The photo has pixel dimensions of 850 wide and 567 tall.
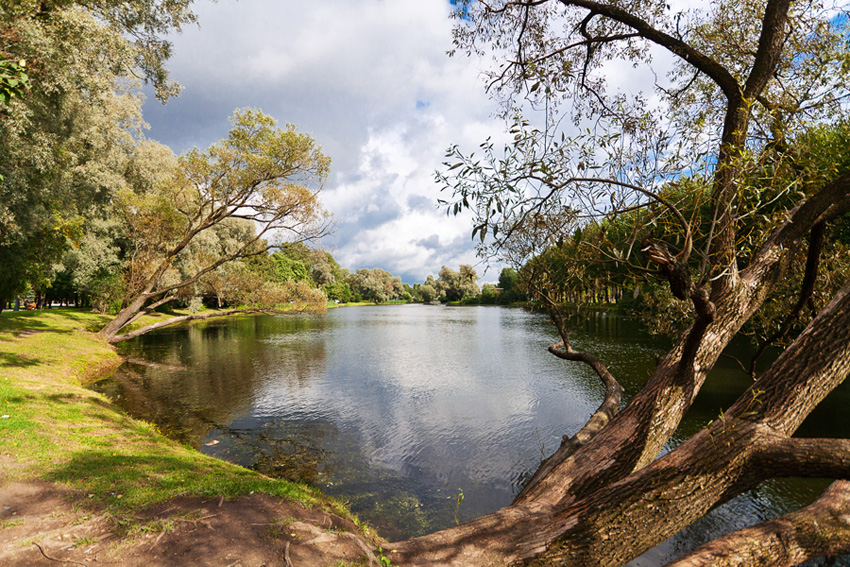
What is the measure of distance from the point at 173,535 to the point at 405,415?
1009 cm

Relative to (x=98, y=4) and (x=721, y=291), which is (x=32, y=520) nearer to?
(x=721, y=291)

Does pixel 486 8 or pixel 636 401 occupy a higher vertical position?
pixel 486 8

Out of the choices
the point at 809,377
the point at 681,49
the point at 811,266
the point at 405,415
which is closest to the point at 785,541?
the point at 809,377

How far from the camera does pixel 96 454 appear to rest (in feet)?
23.9

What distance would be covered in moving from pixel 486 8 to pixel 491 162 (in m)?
4.60

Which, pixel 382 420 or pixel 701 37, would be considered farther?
pixel 382 420

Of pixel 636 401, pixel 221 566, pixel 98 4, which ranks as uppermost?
pixel 98 4

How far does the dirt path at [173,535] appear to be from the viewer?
421 cm

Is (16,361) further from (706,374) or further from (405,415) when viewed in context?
(706,374)

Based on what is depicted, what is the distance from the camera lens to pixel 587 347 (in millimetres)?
25922

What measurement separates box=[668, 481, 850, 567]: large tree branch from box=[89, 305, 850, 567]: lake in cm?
314

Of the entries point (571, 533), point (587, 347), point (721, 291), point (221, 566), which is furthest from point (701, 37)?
point (587, 347)

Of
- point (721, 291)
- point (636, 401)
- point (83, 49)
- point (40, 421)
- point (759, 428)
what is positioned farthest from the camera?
point (83, 49)

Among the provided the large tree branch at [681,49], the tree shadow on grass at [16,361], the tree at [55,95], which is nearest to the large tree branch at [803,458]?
the large tree branch at [681,49]
